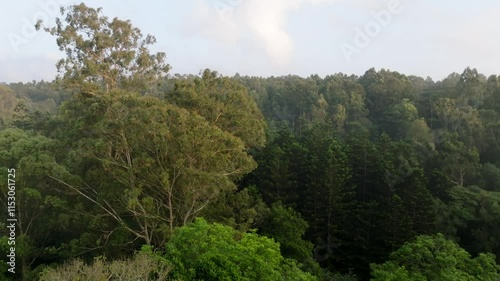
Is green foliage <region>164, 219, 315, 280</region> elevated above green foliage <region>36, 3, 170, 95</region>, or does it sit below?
below

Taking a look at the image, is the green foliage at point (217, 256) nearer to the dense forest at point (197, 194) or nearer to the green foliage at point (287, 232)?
the dense forest at point (197, 194)

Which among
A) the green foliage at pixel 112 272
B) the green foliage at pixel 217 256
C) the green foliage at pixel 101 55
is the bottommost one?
the green foliage at pixel 112 272

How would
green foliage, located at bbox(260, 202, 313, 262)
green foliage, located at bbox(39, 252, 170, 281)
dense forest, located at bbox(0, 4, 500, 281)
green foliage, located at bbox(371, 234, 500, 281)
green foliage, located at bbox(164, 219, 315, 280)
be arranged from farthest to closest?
1. green foliage, located at bbox(260, 202, 313, 262)
2. green foliage, located at bbox(371, 234, 500, 281)
3. dense forest, located at bbox(0, 4, 500, 281)
4. green foliage, located at bbox(164, 219, 315, 280)
5. green foliage, located at bbox(39, 252, 170, 281)

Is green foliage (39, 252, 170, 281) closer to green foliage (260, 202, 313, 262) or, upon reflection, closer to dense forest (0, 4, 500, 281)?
dense forest (0, 4, 500, 281)

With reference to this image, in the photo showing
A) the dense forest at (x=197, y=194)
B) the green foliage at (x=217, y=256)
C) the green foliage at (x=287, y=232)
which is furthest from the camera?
the green foliage at (x=287, y=232)

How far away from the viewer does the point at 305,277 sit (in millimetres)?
13461

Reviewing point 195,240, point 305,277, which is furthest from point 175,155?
point 305,277

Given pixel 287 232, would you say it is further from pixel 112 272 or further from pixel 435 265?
pixel 112 272

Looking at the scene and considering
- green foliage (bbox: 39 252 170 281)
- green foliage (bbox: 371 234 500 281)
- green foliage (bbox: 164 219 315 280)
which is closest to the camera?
green foliage (bbox: 39 252 170 281)

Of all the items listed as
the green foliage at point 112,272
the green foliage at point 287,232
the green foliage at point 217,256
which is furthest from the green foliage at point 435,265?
the green foliage at point 112,272

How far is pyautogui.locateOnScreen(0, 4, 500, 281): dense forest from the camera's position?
13703 millimetres

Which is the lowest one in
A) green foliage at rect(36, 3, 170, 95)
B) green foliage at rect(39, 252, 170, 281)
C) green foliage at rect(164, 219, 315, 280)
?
green foliage at rect(39, 252, 170, 281)

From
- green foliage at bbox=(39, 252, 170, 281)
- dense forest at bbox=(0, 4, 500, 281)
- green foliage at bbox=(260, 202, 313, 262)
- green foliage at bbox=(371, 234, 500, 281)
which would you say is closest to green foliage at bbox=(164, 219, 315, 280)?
dense forest at bbox=(0, 4, 500, 281)

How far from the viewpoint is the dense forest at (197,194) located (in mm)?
13703
